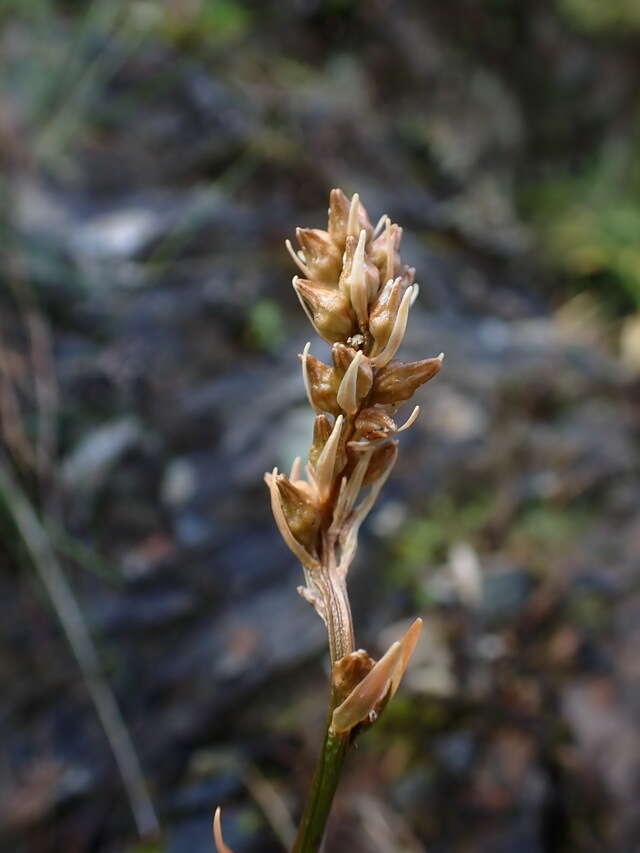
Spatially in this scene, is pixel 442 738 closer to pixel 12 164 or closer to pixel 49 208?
pixel 49 208

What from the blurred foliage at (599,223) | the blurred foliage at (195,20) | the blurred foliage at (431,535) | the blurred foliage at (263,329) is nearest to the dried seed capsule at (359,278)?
the blurred foliage at (431,535)

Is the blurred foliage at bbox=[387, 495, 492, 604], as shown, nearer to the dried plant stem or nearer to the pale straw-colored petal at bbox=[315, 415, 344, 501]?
the dried plant stem

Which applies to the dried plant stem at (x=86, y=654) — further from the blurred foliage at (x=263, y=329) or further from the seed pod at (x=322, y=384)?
the seed pod at (x=322, y=384)

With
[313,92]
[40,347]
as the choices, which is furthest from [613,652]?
[313,92]

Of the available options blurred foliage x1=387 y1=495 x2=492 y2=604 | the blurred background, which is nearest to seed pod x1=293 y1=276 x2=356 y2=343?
the blurred background

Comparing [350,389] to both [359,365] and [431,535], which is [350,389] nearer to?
[359,365]
